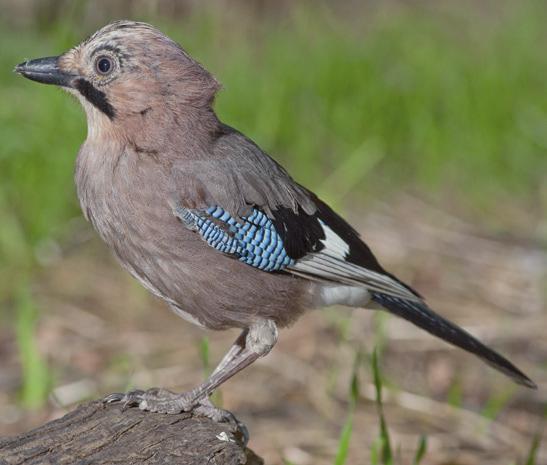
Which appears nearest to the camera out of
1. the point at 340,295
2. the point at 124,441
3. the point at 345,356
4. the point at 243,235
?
the point at 124,441

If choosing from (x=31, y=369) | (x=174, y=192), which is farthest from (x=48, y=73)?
(x=31, y=369)

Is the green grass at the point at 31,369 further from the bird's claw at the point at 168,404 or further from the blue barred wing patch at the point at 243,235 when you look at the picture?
the blue barred wing patch at the point at 243,235

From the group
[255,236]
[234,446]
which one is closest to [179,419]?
[234,446]

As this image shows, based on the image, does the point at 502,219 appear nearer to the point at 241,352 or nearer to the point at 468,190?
the point at 468,190

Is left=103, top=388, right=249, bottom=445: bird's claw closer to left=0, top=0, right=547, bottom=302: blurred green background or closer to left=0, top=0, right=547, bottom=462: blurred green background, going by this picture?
left=0, top=0, right=547, bottom=462: blurred green background

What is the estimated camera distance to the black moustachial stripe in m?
3.45

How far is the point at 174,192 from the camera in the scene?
3.42 m

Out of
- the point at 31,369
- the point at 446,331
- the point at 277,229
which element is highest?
the point at 277,229

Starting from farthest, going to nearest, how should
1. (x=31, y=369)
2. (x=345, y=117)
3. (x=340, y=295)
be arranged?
(x=345, y=117) → (x=31, y=369) → (x=340, y=295)

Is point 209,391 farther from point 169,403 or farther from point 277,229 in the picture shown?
point 277,229

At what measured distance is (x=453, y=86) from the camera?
7.44 metres

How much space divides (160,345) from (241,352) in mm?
1688

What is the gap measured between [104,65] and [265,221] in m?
0.71

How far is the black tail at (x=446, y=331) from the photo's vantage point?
3918mm
